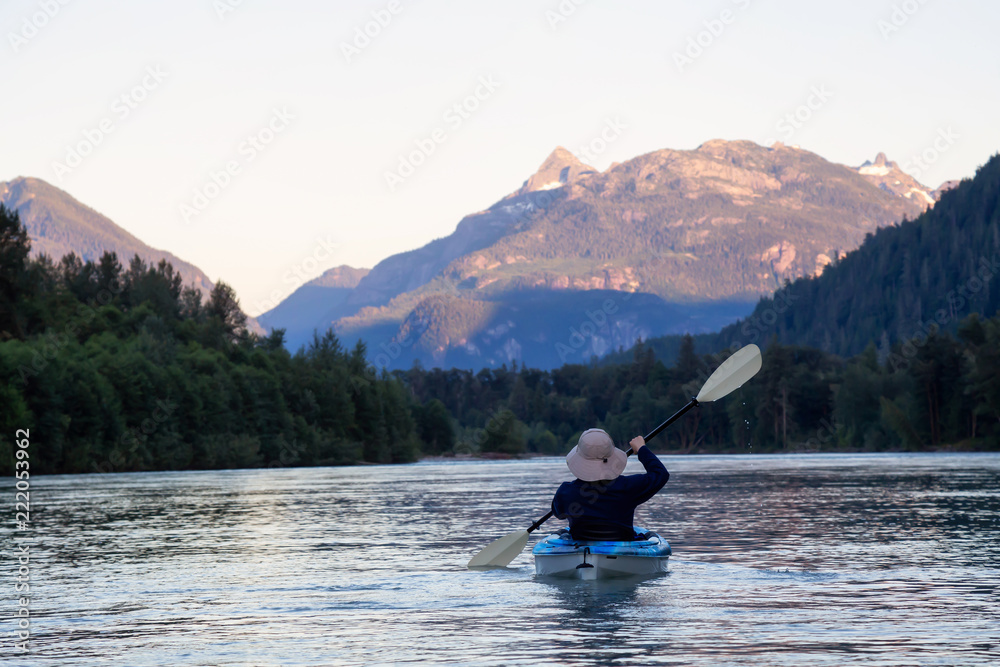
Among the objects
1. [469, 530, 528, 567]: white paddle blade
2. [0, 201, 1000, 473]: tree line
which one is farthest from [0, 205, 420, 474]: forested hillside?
[469, 530, 528, 567]: white paddle blade

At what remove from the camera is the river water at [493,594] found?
14.5 metres

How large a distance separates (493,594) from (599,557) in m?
1.94

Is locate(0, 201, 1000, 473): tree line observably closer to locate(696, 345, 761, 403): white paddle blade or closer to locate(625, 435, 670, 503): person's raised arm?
locate(696, 345, 761, 403): white paddle blade

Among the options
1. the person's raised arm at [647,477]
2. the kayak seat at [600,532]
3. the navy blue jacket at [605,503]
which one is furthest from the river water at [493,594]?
the person's raised arm at [647,477]

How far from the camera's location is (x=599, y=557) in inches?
807

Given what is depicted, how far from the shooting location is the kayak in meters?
20.5

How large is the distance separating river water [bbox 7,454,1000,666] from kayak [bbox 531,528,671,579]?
268mm

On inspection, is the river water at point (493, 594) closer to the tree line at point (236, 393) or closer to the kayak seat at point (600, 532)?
the kayak seat at point (600, 532)

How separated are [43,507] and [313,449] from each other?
314 ft

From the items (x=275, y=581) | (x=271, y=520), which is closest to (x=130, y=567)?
(x=275, y=581)

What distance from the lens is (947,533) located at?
29656 mm

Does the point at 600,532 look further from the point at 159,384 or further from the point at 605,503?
the point at 159,384

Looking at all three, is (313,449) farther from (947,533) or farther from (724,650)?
(724,650)

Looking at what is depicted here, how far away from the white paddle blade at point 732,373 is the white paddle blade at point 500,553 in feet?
15.4
